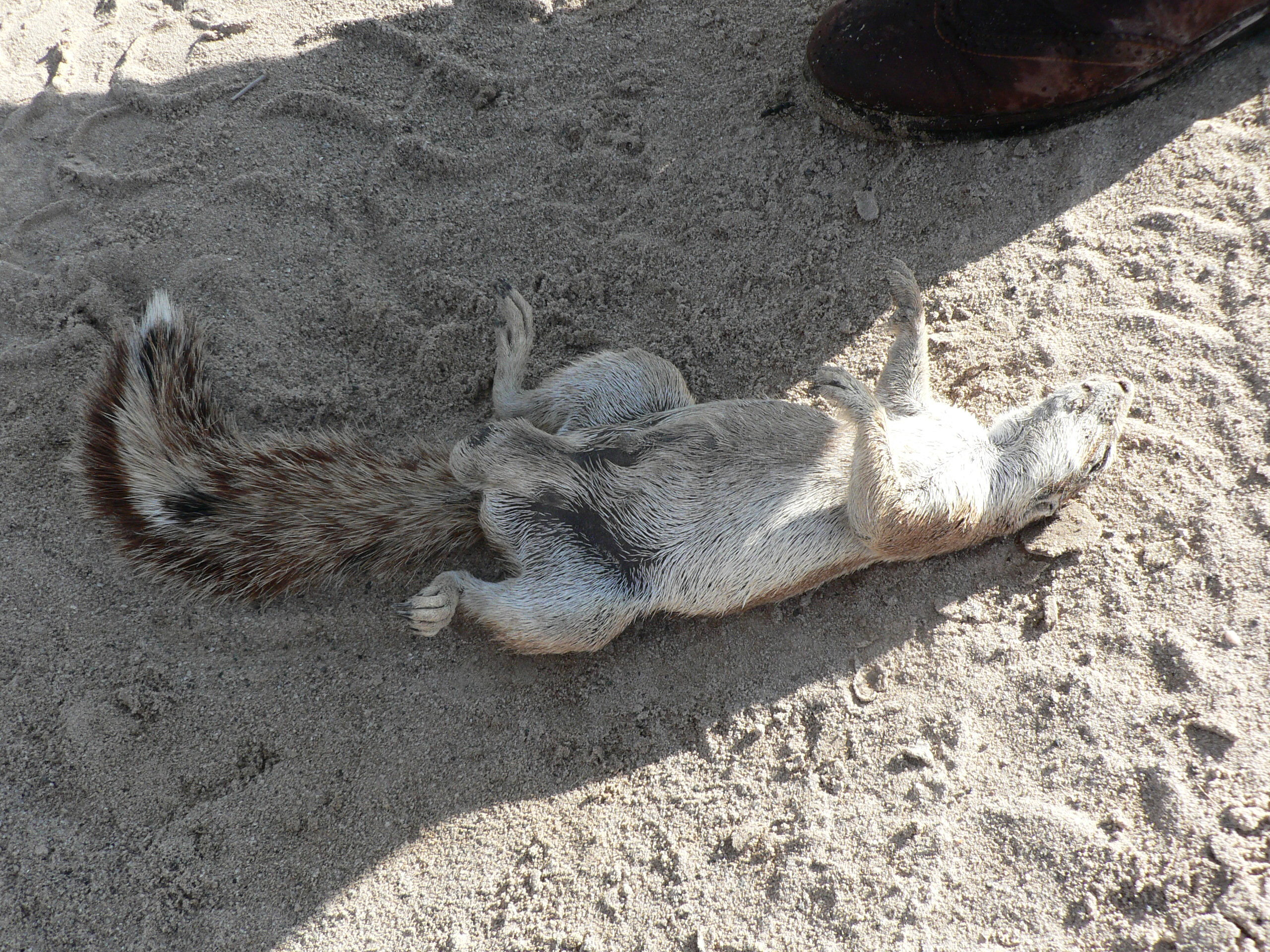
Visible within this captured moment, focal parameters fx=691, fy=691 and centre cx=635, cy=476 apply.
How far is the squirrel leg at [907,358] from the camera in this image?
310 centimetres

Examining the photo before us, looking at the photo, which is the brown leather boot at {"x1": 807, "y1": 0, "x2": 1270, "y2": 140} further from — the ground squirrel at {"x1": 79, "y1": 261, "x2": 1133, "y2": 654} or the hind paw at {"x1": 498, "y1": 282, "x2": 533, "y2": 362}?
the hind paw at {"x1": 498, "y1": 282, "x2": 533, "y2": 362}

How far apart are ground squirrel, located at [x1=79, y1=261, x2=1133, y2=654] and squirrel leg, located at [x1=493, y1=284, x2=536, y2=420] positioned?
0.26 m

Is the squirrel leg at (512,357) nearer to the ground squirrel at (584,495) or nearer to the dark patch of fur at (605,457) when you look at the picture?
the ground squirrel at (584,495)

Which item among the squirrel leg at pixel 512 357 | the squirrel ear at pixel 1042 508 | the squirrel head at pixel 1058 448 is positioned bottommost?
the squirrel ear at pixel 1042 508

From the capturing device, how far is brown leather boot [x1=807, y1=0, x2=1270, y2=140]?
327 cm

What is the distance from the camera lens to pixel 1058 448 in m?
2.96

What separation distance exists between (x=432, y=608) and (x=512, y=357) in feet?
3.98

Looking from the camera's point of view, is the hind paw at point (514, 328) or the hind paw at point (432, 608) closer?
the hind paw at point (432, 608)

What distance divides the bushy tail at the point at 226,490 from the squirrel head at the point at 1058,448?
7.69 ft

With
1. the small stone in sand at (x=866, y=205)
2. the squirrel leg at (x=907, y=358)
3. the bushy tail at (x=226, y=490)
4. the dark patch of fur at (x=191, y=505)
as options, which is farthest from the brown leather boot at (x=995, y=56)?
the dark patch of fur at (x=191, y=505)

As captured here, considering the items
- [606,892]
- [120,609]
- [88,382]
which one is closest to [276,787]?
[120,609]

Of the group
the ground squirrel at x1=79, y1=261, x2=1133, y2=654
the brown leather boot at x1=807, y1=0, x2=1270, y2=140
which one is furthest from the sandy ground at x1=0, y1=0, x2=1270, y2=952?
the ground squirrel at x1=79, y1=261, x2=1133, y2=654

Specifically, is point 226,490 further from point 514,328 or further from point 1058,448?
point 1058,448

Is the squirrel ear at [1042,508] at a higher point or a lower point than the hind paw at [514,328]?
lower
